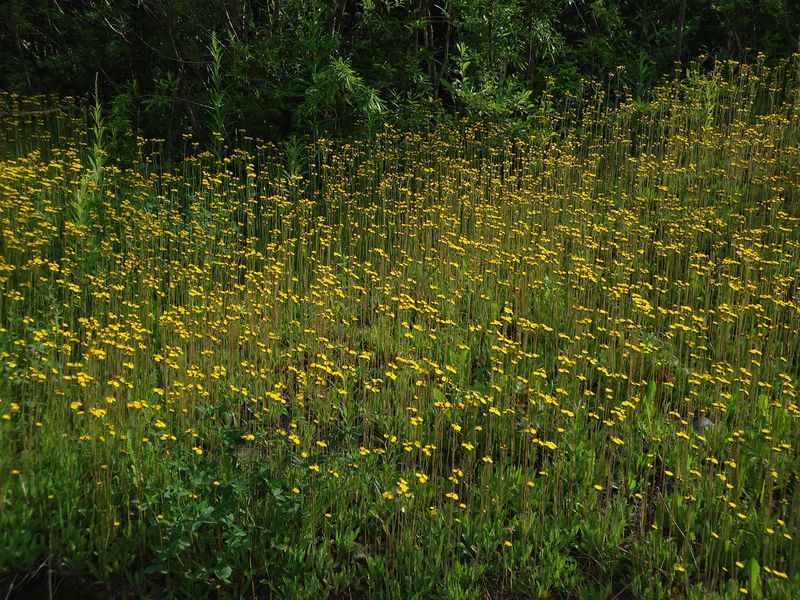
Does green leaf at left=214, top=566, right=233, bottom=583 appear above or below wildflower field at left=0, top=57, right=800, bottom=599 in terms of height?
below

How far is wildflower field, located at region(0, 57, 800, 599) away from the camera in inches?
148

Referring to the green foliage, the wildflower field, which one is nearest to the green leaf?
the wildflower field

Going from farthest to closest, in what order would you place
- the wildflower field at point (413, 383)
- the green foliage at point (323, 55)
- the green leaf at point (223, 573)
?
the green foliage at point (323, 55) < the wildflower field at point (413, 383) < the green leaf at point (223, 573)

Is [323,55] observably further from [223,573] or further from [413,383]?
[223,573]

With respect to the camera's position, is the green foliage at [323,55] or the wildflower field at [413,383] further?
the green foliage at [323,55]

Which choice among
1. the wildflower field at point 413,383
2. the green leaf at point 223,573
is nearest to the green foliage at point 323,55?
the wildflower field at point 413,383

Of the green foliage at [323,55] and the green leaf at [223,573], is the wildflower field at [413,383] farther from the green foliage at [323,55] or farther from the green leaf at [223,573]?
the green foliage at [323,55]

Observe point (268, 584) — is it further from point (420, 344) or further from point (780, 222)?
point (780, 222)

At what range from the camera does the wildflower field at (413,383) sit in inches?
148

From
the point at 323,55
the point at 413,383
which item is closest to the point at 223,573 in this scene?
the point at 413,383

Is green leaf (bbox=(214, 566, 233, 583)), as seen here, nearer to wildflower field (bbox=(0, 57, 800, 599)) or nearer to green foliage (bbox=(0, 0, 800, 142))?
wildflower field (bbox=(0, 57, 800, 599))

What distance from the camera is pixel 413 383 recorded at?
199 inches

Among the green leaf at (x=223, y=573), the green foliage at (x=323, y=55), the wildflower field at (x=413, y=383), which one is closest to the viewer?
the green leaf at (x=223, y=573)

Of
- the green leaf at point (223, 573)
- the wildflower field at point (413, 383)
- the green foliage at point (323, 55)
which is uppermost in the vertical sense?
the green foliage at point (323, 55)
